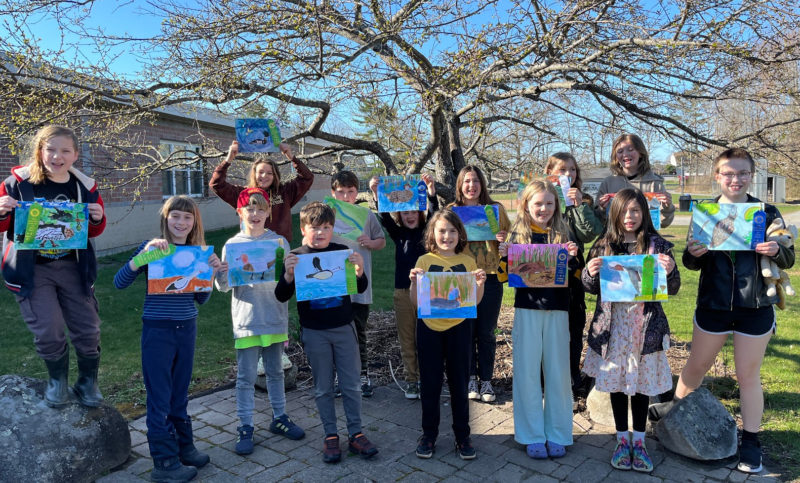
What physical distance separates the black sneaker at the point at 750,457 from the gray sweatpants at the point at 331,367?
2588mm

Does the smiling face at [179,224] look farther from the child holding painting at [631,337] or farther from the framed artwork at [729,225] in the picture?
the framed artwork at [729,225]

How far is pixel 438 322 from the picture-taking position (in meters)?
3.67

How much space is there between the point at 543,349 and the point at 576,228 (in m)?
1.00

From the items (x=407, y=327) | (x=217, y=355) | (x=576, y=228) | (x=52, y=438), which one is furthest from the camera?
(x=217, y=355)

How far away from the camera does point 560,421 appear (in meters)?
3.74

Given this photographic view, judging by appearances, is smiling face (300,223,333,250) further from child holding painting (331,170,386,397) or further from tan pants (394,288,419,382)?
tan pants (394,288,419,382)

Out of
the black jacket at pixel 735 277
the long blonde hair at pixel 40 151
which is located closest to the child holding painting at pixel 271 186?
the long blonde hair at pixel 40 151

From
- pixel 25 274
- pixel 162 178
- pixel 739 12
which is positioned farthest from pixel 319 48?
pixel 162 178

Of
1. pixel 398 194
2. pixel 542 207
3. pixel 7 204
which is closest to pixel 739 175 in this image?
pixel 542 207

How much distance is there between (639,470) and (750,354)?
1.07 metres

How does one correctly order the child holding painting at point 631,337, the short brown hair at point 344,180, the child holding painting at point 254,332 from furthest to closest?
1. the short brown hair at point 344,180
2. the child holding painting at point 254,332
3. the child holding painting at point 631,337

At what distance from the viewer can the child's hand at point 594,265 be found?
3449 mm

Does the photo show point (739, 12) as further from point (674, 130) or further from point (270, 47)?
point (270, 47)

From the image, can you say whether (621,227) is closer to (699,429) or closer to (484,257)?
(484,257)
